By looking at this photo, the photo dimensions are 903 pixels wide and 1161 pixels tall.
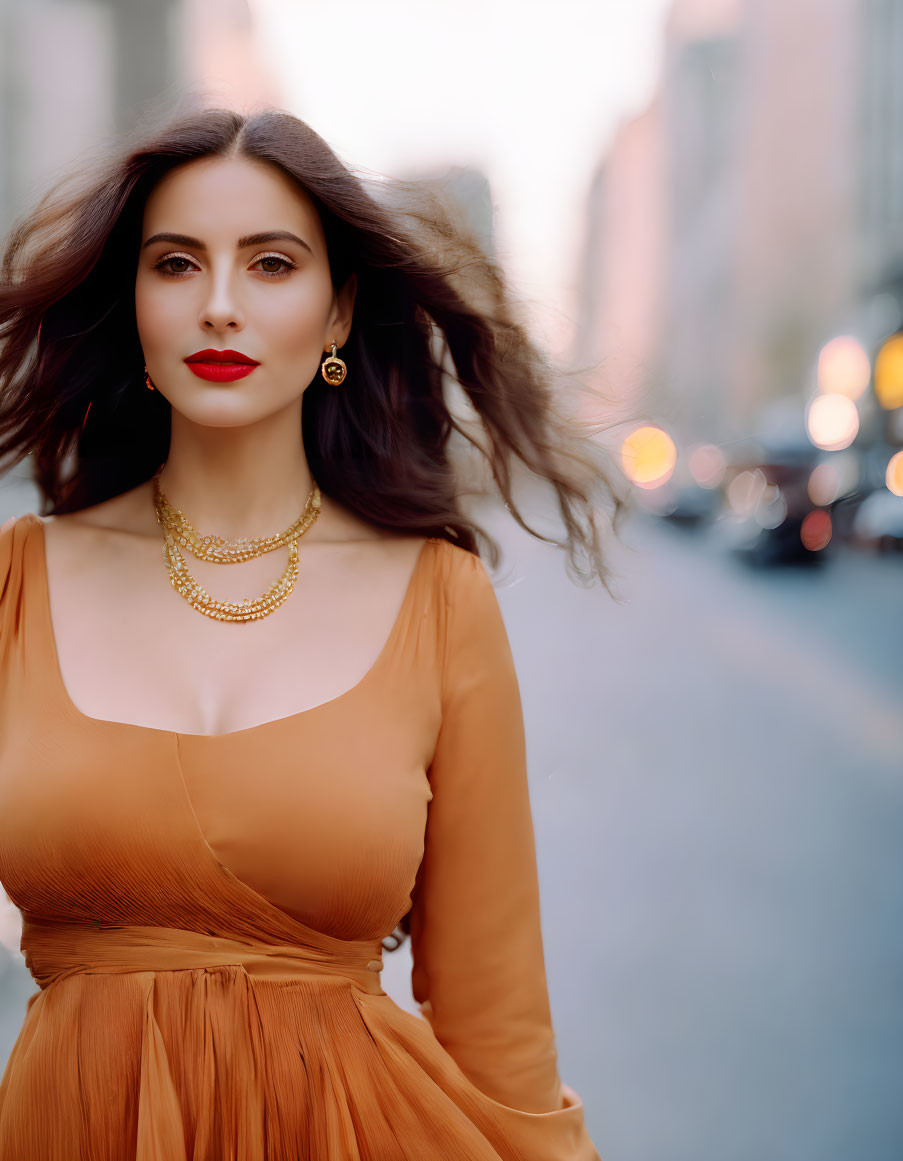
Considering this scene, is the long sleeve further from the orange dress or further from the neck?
the neck

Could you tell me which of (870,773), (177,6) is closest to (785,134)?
(177,6)

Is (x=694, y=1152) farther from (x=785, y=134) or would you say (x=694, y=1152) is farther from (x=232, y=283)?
(x=785, y=134)

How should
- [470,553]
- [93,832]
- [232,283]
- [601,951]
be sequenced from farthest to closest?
[601,951] < [470,553] < [232,283] < [93,832]

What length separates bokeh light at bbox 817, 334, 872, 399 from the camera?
24.5 metres

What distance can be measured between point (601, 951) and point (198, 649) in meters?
3.46

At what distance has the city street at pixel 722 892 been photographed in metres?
3.77

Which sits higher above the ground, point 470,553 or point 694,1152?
point 470,553

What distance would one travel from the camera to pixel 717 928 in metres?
5.00

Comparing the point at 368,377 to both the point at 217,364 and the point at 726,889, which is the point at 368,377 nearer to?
the point at 217,364

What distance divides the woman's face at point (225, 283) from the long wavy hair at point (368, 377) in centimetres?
9

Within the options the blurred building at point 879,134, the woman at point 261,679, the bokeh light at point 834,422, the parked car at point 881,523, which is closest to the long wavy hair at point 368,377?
the woman at point 261,679

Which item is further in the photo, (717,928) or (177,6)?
(177,6)

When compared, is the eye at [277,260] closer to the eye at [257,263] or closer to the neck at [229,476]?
the eye at [257,263]

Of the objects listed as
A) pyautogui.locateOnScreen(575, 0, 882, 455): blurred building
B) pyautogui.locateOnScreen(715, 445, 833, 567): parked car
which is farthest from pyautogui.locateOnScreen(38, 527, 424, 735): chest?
pyautogui.locateOnScreen(575, 0, 882, 455): blurred building
